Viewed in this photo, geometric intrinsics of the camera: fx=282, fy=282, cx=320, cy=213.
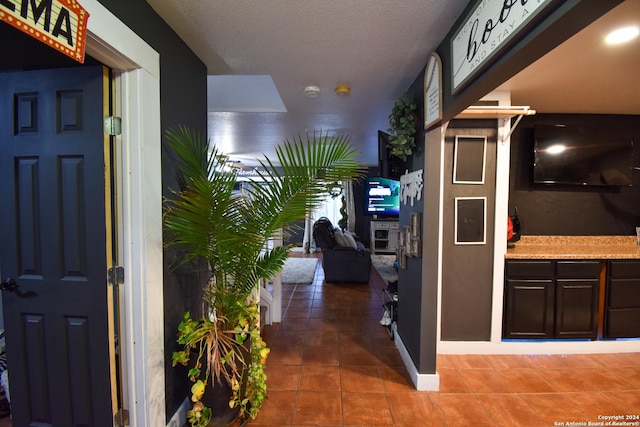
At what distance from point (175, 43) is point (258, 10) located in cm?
57

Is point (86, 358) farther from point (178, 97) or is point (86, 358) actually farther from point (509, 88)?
point (509, 88)

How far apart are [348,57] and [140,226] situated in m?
1.58

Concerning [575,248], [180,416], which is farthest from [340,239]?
[180,416]

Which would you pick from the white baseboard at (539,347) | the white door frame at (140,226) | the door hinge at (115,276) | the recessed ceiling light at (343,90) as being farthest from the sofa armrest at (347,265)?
the door hinge at (115,276)

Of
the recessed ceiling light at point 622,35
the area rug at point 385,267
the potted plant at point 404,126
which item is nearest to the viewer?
the recessed ceiling light at point 622,35

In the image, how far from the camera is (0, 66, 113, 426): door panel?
1.35 m

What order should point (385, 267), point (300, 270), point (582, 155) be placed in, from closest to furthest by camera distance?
1. point (582, 155)
2. point (300, 270)
3. point (385, 267)

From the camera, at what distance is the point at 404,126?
206cm

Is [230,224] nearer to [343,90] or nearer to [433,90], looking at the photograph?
[433,90]

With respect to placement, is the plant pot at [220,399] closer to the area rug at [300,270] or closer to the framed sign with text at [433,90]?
the framed sign with text at [433,90]

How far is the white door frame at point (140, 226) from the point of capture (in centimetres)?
134

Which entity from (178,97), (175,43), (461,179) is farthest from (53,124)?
(461,179)

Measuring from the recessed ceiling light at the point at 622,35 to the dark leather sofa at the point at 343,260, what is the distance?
3.46m

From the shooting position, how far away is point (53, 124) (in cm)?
136
